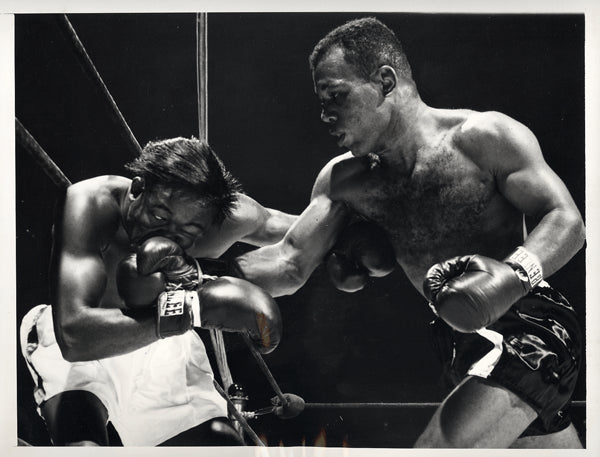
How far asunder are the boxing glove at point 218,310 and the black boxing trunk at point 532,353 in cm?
58

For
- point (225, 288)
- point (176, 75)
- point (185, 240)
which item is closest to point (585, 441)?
point (225, 288)

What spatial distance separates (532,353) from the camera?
2.45 m

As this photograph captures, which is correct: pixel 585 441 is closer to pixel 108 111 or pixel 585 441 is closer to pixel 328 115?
pixel 328 115

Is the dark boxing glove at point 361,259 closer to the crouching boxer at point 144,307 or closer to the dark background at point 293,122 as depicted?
the dark background at point 293,122

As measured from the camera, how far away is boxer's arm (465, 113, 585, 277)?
8.14ft

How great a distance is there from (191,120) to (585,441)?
1.69 meters

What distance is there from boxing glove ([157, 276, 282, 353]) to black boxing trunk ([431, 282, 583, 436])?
581 mm

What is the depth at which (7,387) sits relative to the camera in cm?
264

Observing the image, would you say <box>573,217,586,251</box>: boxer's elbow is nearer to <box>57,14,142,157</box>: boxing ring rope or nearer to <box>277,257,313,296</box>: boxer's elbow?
<box>277,257,313,296</box>: boxer's elbow

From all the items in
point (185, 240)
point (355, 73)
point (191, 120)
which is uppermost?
point (355, 73)

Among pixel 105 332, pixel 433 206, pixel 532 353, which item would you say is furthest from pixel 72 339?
pixel 532 353

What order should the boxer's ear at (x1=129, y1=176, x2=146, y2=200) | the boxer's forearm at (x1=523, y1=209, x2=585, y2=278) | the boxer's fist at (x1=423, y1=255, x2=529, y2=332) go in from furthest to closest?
the boxer's ear at (x1=129, y1=176, x2=146, y2=200) < the boxer's forearm at (x1=523, y1=209, x2=585, y2=278) < the boxer's fist at (x1=423, y1=255, x2=529, y2=332)

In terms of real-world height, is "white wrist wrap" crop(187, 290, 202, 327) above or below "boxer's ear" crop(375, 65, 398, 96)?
below

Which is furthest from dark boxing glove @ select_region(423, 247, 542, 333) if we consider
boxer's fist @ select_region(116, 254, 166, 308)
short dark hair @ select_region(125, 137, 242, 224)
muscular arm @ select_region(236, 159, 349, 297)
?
boxer's fist @ select_region(116, 254, 166, 308)
